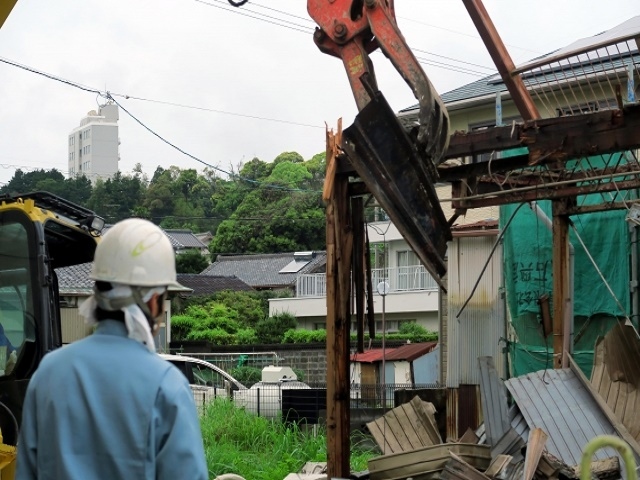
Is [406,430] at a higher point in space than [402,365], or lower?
higher

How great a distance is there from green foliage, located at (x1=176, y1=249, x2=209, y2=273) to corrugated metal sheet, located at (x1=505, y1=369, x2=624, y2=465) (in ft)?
134

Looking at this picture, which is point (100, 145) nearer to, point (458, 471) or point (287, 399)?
point (287, 399)

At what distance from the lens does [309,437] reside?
12.9 metres

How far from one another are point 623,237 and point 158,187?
50.9 metres

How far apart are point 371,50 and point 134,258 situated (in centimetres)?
532

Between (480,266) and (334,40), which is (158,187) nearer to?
(480,266)

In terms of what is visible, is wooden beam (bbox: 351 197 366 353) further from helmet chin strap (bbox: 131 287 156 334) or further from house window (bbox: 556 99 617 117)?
helmet chin strap (bbox: 131 287 156 334)

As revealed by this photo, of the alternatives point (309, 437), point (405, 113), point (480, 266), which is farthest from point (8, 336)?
point (405, 113)

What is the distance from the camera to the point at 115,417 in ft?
8.38

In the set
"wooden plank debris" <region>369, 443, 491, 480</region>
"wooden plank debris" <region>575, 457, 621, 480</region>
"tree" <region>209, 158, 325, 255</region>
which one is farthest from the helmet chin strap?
"tree" <region>209, 158, 325, 255</region>

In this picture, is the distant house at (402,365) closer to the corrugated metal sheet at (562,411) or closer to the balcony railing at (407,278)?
the balcony railing at (407,278)

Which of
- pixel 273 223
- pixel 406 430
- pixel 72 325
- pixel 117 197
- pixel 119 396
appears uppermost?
pixel 117 197

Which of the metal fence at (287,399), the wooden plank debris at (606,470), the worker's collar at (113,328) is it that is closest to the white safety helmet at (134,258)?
the worker's collar at (113,328)

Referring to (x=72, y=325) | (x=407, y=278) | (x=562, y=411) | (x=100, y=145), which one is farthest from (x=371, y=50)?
(x=100, y=145)
